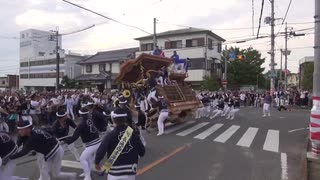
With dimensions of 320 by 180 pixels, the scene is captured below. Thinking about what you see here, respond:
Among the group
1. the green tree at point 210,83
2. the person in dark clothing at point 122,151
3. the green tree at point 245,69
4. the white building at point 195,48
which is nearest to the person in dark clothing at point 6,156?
the person in dark clothing at point 122,151

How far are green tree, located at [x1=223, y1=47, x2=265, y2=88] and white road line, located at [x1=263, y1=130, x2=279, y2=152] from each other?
141ft

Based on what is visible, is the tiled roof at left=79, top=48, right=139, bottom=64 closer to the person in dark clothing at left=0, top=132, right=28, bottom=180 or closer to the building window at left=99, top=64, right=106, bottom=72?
the building window at left=99, top=64, right=106, bottom=72

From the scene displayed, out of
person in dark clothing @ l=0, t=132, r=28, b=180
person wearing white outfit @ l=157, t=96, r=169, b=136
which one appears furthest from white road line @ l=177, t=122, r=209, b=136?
person in dark clothing @ l=0, t=132, r=28, b=180

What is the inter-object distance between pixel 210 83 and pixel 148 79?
1260 inches

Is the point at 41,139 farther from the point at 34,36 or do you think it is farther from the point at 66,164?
the point at 34,36

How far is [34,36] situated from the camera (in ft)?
307

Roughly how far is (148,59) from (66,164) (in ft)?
32.8

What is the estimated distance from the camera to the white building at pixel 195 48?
179ft

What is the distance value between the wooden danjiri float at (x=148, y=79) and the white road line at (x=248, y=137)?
11.5 feet

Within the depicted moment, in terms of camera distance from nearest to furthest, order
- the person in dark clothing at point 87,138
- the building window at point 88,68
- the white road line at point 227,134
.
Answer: the person in dark clothing at point 87,138 < the white road line at point 227,134 < the building window at point 88,68

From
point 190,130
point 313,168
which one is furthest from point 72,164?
point 190,130

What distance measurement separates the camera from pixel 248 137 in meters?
16.5

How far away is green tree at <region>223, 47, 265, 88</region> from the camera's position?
61125 mm

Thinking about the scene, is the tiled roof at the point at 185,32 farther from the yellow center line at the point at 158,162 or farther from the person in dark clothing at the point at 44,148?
the person in dark clothing at the point at 44,148
